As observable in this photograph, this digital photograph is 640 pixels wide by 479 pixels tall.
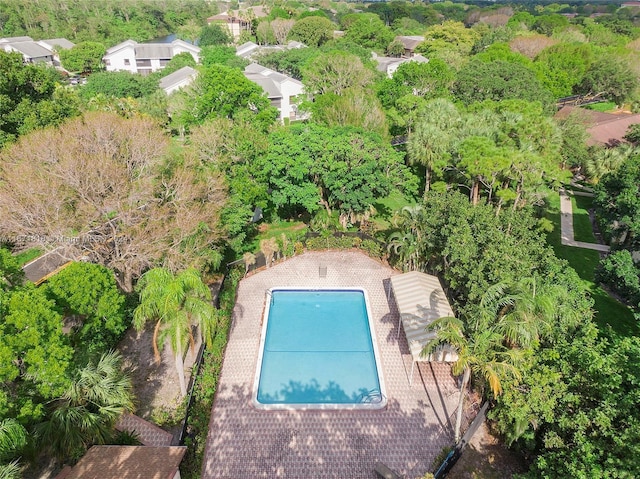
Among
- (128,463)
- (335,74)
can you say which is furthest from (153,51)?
(128,463)

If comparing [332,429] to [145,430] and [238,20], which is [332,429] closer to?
[145,430]

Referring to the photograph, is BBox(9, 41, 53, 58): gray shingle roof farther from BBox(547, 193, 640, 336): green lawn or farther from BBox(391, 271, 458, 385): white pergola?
BBox(547, 193, 640, 336): green lawn

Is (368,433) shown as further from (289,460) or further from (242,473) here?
(242,473)

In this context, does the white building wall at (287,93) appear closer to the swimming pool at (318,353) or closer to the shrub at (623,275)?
the swimming pool at (318,353)

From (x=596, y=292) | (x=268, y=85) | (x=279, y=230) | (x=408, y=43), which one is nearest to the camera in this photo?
(x=596, y=292)

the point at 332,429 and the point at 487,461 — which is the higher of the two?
the point at 487,461

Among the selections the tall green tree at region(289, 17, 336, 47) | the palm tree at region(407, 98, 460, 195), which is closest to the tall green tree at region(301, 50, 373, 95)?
the palm tree at region(407, 98, 460, 195)
